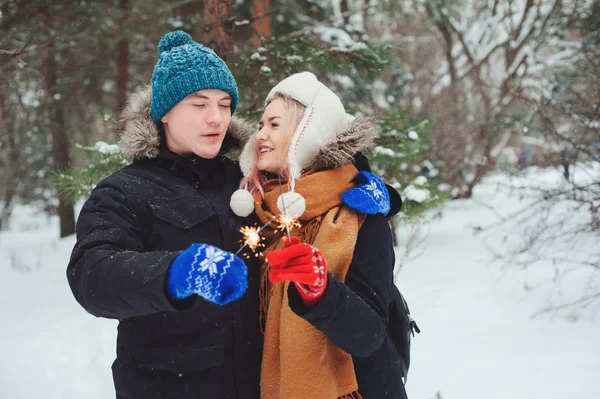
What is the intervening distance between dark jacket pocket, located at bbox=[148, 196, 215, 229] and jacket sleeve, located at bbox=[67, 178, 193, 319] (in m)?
0.19

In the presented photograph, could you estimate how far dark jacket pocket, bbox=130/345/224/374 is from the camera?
5.78 feet

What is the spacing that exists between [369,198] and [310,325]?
1.84 feet

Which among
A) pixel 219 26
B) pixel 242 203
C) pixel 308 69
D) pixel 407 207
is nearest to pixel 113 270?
pixel 242 203

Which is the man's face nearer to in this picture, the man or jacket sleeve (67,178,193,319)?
the man

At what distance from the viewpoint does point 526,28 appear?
12531mm

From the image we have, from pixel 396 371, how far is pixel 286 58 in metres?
3.56

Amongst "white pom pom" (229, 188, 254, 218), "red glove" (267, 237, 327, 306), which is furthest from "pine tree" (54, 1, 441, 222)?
"red glove" (267, 237, 327, 306)

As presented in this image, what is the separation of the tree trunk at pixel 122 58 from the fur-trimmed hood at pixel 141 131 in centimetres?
619

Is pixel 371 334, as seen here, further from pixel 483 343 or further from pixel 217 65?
pixel 483 343

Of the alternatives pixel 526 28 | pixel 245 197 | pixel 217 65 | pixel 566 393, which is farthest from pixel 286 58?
pixel 526 28

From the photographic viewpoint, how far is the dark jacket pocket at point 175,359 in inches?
69.4

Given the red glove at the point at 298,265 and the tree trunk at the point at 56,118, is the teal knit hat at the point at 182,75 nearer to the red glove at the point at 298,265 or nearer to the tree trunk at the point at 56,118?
the red glove at the point at 298,265

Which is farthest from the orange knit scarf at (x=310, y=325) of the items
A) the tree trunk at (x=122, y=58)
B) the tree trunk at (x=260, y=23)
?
the tree trunk at (x=122, y=58)

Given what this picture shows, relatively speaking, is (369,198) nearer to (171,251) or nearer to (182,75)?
(171,251)
